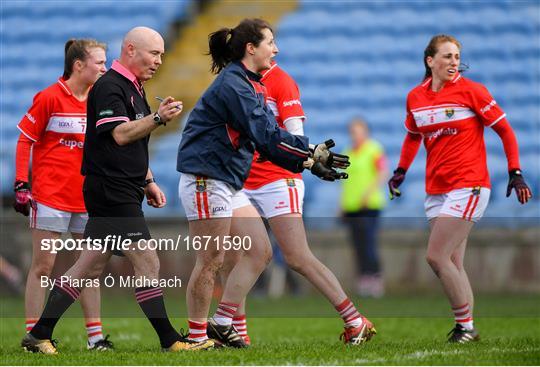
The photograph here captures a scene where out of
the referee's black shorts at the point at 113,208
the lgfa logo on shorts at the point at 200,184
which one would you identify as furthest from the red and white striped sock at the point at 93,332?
the lgfa logo on shorts at the point at 200,184

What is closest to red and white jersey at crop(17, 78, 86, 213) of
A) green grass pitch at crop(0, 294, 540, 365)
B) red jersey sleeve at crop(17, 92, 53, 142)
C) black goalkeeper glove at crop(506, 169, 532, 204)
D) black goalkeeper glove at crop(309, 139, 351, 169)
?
red jersey sleeve at crop(17, 92, 53, 142)

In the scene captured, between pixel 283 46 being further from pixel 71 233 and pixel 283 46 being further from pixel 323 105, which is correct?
pixel 71 233

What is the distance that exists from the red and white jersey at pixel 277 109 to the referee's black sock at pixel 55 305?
1359 millimetres

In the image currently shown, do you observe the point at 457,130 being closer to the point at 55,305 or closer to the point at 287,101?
the point at 287,101

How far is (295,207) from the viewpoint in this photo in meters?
6.96

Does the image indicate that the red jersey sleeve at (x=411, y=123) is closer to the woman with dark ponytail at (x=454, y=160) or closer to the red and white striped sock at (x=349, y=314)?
the woman with dark ponytail at (x=454, y=160)

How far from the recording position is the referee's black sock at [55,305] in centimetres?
643

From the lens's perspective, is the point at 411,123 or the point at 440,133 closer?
the point at 440,133

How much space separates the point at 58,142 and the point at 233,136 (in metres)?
1.42

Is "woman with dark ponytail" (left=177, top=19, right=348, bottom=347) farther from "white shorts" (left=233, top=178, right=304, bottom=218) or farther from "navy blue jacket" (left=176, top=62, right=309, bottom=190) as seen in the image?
"white shorts" (left=233, top=178, right=304, bottom=218)

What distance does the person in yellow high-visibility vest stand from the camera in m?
12.5

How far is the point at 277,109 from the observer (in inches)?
279

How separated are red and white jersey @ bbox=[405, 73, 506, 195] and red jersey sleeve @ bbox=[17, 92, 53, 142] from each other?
2476mm

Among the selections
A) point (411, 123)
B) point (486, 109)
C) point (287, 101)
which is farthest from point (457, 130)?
point (287, 101)
